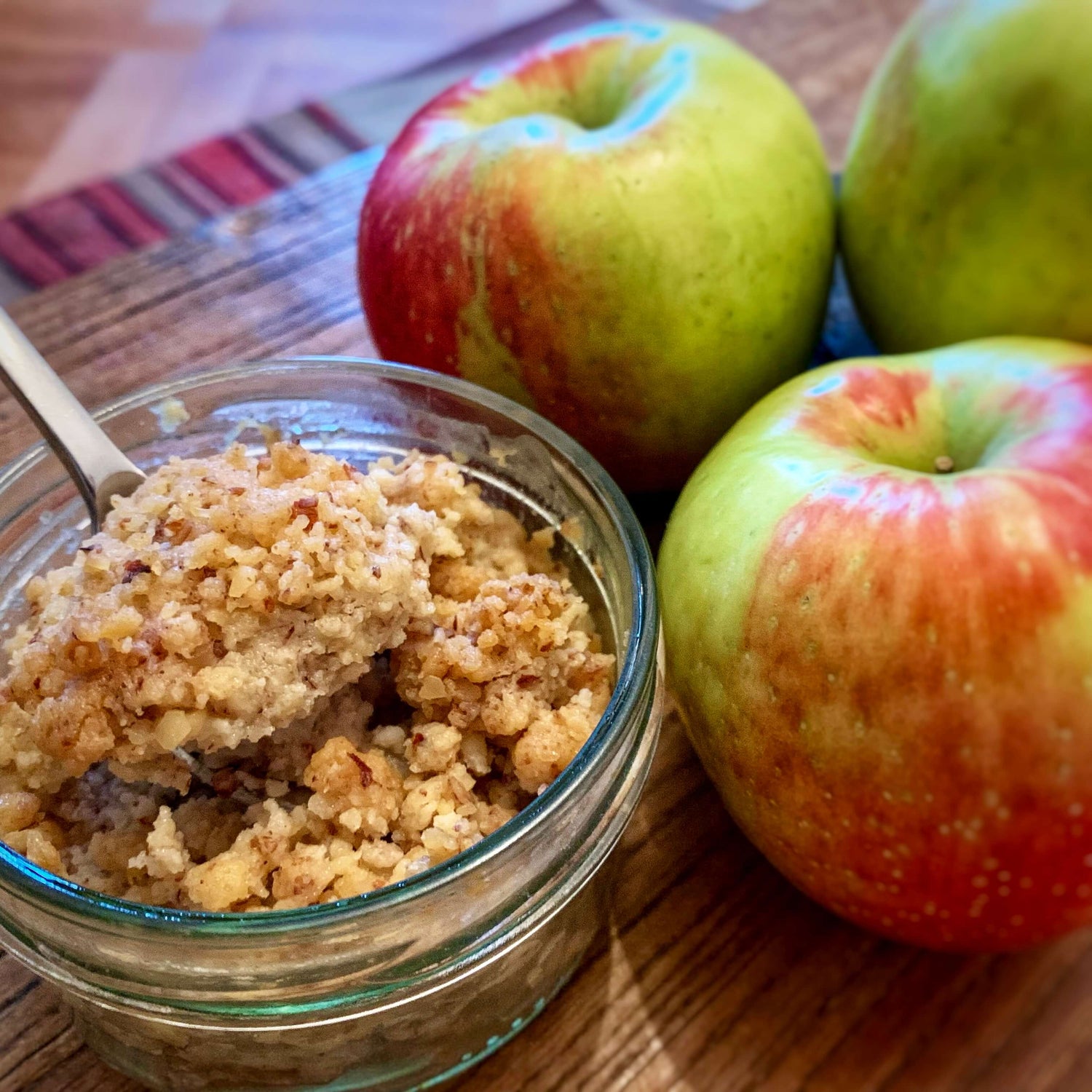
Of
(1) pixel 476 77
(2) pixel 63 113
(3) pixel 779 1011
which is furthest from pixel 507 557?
(2) pixel 63 113

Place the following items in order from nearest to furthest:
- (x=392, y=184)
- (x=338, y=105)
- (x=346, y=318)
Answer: (x=392, y=184) → (x=346, y=318) → (x=338, y=105)

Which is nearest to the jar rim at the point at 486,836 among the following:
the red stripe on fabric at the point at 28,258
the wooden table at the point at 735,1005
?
the wooden table at the point at 735,1005

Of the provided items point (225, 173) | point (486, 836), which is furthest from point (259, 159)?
point (486, 836)

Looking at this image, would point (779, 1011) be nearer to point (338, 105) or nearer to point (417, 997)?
point (417, 997)

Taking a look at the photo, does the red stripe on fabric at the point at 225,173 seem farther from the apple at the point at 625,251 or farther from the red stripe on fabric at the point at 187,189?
the apple at the point at 625,251

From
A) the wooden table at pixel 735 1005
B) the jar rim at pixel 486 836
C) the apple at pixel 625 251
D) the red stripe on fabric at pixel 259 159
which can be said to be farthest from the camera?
the red stripe on fabric at pixel 259 159

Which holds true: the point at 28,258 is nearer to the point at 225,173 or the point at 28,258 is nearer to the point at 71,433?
the point at 225,173
